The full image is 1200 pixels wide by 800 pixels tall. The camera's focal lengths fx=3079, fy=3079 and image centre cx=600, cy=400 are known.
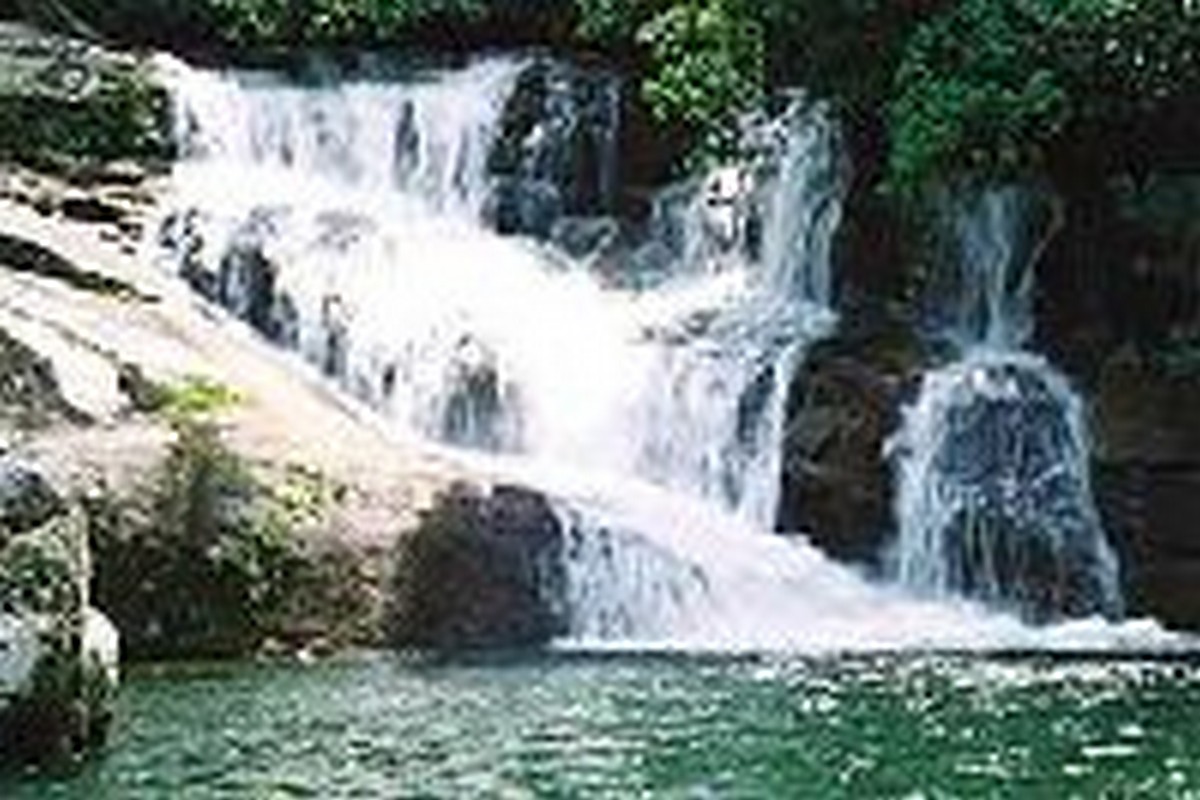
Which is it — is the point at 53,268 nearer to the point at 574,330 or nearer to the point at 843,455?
the point at 574,330

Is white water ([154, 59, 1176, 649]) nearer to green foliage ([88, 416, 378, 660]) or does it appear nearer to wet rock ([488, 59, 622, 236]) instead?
wet rock ([488, 59, 622, 236])

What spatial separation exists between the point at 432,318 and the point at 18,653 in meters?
12.9

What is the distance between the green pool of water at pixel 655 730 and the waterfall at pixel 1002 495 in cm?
332

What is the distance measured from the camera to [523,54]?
1420 inches

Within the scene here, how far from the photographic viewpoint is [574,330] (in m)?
30.7

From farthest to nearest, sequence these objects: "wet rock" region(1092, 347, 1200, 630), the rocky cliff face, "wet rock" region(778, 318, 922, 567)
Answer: "wet rock" region(778, 318, 922, 567) < the rocky cliff face < "wet rock" region(1092, 347, 1200, 630)

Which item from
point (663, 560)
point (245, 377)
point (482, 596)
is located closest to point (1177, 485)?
point (663, 560)

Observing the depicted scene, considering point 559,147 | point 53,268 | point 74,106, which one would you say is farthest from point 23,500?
point 559,147

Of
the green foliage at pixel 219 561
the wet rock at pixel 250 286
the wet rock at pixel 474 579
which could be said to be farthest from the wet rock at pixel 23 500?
the wet rock at pixel 250 286

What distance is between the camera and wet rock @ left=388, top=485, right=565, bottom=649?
2525 cm

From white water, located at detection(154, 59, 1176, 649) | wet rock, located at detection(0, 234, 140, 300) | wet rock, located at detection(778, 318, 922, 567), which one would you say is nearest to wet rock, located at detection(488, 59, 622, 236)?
white water, located at detection(154, 59, 1176, 649)

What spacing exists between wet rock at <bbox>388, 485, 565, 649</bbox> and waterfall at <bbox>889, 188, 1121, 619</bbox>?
143 inches

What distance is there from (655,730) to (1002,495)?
8710 mm

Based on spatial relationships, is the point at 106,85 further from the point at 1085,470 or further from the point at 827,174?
the point at 1085,470
